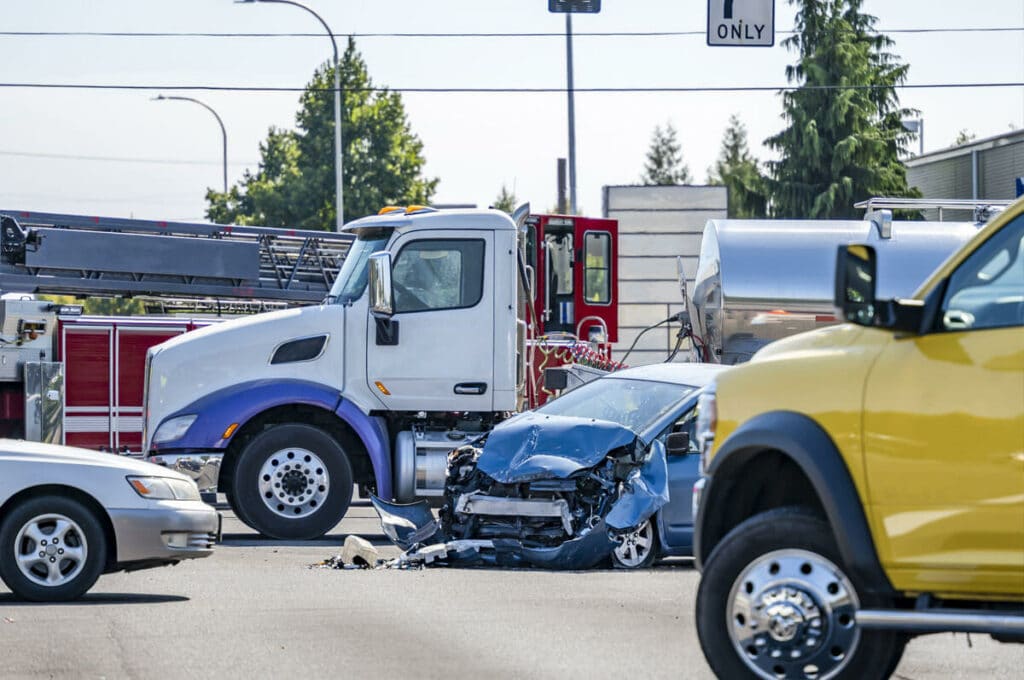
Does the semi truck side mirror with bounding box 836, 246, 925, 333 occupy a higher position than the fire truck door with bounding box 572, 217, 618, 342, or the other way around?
the fire truck door with bounding box 572, 217, 618, 342

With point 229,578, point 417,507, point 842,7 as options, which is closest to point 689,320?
point 417,507

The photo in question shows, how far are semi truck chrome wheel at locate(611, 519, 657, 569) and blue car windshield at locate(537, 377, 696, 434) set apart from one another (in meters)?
0.74

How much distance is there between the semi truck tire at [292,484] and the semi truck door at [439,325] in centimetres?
81

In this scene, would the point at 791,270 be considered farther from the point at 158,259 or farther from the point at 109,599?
the point at 158,259

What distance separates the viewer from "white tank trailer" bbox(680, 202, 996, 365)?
1609 centimetres

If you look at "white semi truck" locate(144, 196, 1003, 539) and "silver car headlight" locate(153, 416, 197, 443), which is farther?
"silver car headlight" locate(153, 416, 197, 443)

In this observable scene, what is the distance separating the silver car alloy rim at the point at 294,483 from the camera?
1452 centimetres

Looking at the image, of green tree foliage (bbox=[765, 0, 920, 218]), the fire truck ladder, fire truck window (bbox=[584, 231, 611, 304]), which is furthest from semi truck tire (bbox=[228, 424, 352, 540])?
green tree foliage (bbox=[765, 0, 920, 218])

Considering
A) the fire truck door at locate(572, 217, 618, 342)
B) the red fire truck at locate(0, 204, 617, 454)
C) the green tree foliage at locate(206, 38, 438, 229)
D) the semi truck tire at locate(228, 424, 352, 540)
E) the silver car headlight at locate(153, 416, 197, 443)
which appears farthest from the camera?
the green tree foliage at locate(206, 38, 438, 229)

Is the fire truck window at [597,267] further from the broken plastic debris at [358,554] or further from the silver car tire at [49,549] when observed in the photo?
→ the silver car tire at [49,549]

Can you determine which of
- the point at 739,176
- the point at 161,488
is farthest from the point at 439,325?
the point at 739,176

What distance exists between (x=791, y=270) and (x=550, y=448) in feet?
17.2

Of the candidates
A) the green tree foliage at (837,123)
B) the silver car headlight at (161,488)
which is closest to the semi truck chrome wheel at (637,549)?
the silver car headlight at (161,488)

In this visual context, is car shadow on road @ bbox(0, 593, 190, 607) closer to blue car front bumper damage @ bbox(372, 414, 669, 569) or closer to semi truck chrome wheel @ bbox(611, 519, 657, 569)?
blue car front bumper damage @ bbox(372, 414, 669, 569)
